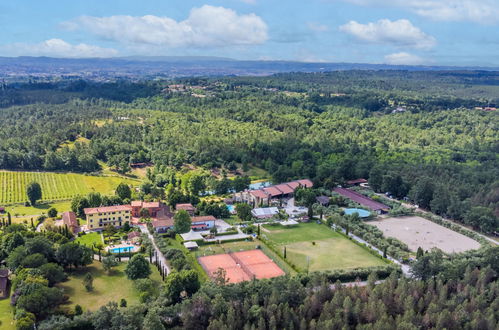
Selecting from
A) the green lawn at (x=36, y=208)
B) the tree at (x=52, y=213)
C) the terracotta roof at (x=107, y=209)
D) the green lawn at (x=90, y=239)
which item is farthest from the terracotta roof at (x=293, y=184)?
the tree at (x=52, y=213)

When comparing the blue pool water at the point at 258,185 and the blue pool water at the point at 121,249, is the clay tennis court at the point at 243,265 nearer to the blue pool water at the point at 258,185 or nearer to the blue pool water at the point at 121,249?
the blue pool water at the point at 121,249

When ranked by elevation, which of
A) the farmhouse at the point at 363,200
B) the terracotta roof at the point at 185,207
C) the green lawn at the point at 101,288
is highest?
the terracotta roof at the point at 185,207

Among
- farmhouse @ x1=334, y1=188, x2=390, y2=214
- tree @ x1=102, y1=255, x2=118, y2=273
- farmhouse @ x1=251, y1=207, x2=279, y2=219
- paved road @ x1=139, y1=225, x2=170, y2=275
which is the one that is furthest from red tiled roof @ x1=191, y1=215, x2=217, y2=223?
farmhouse @ x1=334, y1=188, x2=390, y2=214

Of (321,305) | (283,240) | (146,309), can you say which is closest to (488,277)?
(321,305)

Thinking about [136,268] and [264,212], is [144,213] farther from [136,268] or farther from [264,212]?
[136,268]

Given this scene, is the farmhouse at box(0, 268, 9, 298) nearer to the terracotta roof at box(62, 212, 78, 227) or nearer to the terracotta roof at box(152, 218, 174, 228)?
the terracotta roof at box(62, 212, 78, 227)

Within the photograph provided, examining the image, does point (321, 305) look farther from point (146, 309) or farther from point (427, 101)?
point (427, 101)
